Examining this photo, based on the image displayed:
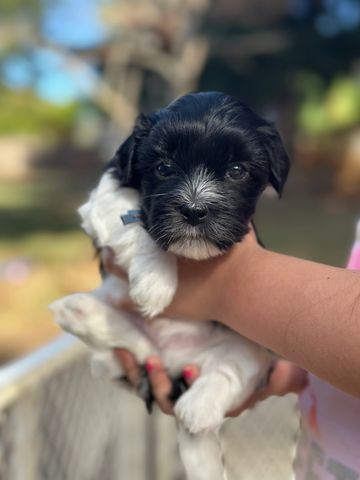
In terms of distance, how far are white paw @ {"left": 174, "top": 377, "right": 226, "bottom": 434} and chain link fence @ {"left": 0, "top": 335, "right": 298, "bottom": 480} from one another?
316mm

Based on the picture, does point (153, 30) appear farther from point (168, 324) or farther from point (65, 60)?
point (168, 324)

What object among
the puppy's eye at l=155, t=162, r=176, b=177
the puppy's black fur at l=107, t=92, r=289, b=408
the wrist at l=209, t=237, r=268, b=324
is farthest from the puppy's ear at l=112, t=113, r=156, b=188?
the wrist at l=209, t=237, r=268, b=324

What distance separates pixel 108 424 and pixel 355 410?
1.65m

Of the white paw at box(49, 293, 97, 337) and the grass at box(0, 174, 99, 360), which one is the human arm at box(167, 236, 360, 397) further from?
the grass at box(0, 174, 99, 360)

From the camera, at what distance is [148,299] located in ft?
5.10

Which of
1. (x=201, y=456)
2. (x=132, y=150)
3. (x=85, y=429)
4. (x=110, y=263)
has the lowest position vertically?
(x=85, y=429)

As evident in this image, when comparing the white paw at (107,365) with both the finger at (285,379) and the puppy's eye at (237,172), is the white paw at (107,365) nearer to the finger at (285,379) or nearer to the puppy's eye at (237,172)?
the finger at (285,379)

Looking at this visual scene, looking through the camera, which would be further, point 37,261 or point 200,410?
point 37,261

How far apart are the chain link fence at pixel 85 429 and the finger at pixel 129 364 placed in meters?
0.38

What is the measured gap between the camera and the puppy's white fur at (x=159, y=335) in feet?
5.16

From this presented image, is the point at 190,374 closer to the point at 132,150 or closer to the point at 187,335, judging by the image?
the point at 187,335

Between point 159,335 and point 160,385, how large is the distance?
0.18 meters

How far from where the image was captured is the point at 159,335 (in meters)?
1.81

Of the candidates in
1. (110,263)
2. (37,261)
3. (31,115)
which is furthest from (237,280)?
(31,115)
